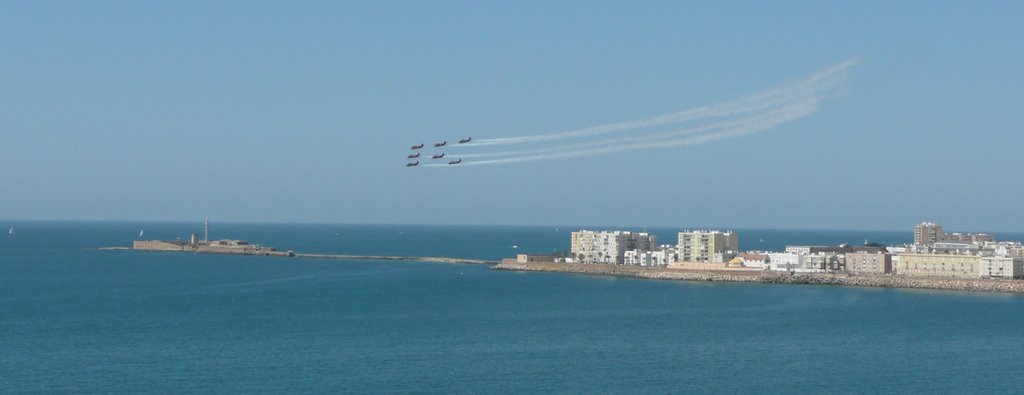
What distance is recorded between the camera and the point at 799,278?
71.4 metres

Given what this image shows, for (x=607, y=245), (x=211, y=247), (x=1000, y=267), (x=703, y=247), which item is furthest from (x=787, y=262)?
(x=211, y=247)

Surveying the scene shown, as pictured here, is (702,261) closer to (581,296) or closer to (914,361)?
(581,296)

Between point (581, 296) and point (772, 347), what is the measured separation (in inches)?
821

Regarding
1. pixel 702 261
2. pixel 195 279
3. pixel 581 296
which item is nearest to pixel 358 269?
pixel 195 279

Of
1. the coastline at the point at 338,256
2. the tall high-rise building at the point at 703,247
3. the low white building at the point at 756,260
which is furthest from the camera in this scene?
the coastline at the point at 338,256

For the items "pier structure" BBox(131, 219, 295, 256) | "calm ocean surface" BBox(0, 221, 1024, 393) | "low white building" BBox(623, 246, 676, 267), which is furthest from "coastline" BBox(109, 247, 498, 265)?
"calm ocean surface" BBox(0, 221, 1024, 393)

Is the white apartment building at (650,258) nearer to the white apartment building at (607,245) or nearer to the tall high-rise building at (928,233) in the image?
the white apartment building at (607,245)

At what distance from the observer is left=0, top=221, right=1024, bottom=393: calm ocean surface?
3170cm

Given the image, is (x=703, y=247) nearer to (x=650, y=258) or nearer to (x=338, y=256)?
(x=650, y=258)

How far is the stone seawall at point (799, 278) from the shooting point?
6612cm

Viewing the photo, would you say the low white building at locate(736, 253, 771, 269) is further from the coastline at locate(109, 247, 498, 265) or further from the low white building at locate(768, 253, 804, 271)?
the coastline at locate(109, 247, 498, 265)

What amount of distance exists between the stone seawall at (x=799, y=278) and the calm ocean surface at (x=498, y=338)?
3.73 m

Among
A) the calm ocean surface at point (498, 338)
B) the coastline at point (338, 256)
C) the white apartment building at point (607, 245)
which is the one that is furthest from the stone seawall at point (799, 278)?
the coastline at point (338, 256)

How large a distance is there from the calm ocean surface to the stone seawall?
373 centimetres
